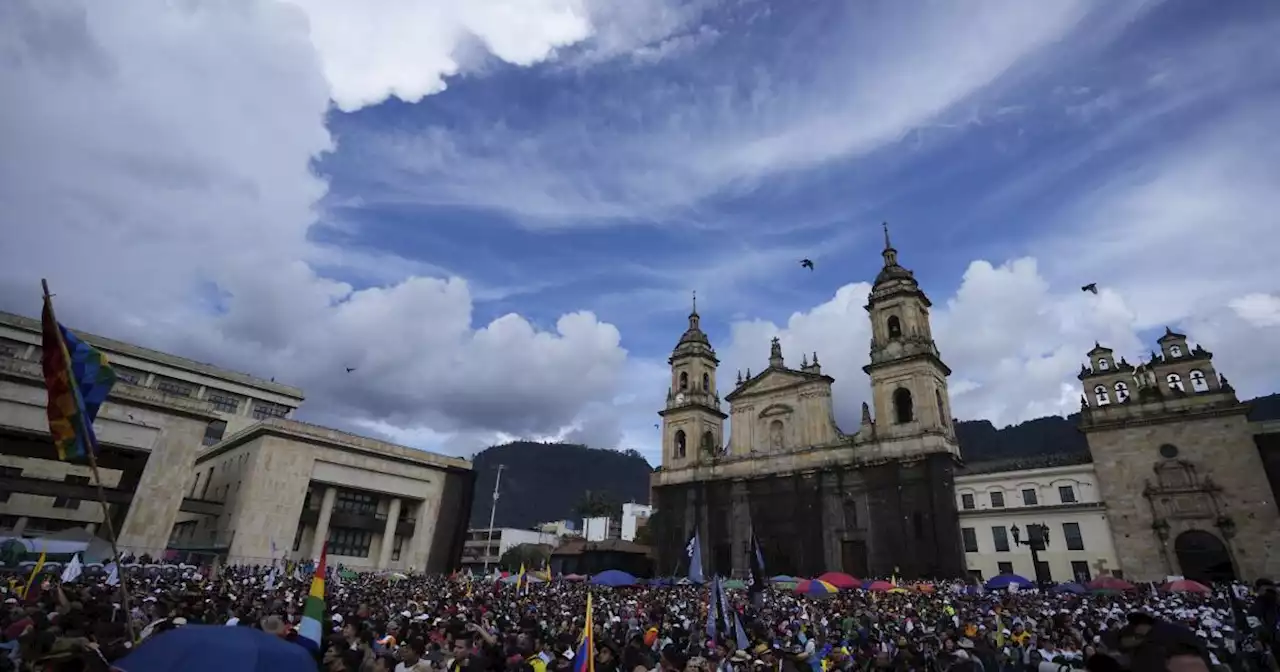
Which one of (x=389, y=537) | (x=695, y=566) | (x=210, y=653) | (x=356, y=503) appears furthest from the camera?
(x=389, y=537)

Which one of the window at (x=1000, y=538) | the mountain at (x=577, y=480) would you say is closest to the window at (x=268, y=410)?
the mountain at (x=577, y=480)

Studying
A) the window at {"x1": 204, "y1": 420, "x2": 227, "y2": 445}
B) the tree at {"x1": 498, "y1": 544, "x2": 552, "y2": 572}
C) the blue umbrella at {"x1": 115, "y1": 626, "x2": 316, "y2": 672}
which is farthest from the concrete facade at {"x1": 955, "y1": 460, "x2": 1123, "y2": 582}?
the window at {"x1": 204, "y1": 420, "x2": 227, "y2": 445}

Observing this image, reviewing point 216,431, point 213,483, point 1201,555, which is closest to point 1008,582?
point 1201,555

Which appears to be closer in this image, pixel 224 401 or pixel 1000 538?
pixel 1000 538

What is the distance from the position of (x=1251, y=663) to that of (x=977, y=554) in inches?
1364

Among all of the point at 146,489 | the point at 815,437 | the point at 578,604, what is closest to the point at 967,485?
the point at 815,437

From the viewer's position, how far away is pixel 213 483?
5038cm

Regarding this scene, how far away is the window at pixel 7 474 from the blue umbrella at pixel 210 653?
158ft

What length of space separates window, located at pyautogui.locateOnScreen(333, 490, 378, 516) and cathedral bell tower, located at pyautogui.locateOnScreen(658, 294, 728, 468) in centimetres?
2387

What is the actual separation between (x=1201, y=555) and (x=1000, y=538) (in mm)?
9916

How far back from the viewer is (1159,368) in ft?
125

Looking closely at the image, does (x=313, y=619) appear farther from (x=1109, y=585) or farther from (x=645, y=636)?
(x=1109, y=585)

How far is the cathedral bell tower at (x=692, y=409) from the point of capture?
53719 millimetres

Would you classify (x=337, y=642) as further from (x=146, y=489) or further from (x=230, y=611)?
(x=146, y=489)
